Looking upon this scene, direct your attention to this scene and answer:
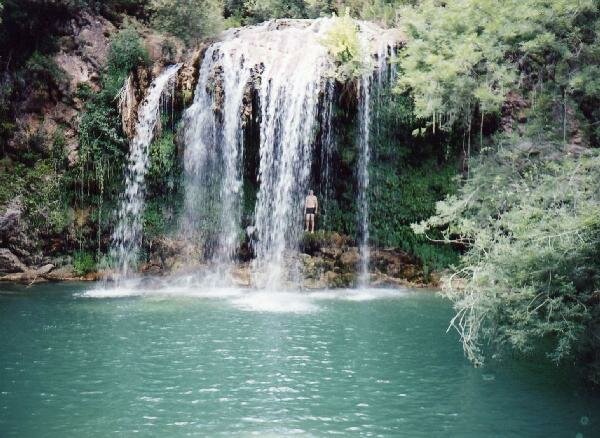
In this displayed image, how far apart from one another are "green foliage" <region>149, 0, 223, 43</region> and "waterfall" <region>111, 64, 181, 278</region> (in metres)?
1.72

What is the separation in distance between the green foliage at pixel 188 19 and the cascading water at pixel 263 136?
1672mm

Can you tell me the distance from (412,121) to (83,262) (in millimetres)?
11422

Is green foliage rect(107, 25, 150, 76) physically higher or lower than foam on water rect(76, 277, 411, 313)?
higher

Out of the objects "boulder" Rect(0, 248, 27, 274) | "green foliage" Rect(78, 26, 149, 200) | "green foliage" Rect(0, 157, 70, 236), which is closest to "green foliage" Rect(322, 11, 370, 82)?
"green foliage" Rect(78, 26, 149, 200)

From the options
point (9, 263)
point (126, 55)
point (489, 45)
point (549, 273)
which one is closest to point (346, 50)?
point (489, 45)

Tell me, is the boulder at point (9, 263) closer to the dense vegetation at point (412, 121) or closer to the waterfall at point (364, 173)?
the dense vegetation at point (412, 121)

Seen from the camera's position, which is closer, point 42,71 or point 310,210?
point 310,210

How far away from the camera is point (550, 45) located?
37.2 ft

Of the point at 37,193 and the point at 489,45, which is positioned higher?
the point at 489,45

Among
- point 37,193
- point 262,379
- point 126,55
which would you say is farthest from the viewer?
point 126,55

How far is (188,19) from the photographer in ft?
68.9

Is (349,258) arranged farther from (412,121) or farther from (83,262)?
(83,262)

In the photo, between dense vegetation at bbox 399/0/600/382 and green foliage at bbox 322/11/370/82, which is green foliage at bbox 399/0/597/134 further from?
green foliage at bbox 322/11/370/82

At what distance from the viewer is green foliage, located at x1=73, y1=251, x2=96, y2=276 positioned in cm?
1966
